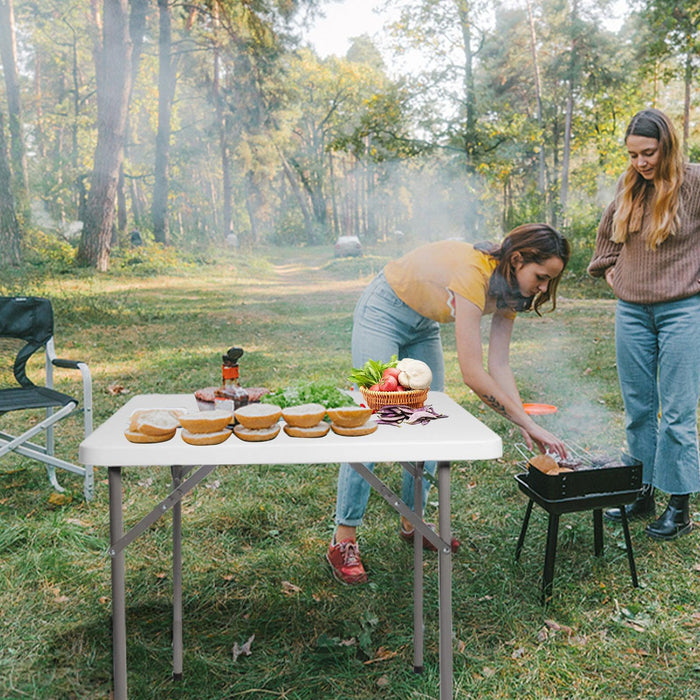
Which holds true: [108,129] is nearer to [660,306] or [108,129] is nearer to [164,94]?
[164,94]

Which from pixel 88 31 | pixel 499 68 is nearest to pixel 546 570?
pixel 88 31

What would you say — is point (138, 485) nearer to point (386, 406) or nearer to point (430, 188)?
point (386, 406)

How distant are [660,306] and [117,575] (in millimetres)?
1915

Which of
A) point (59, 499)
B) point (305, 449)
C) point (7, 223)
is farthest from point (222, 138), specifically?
point (305, 449)

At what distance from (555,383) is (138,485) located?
2884 mm

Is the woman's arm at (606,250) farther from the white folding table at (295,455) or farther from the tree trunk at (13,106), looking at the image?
the tree trunk at (13,106)

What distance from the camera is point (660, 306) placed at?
2205 mm

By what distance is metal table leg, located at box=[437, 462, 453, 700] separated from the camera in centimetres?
129

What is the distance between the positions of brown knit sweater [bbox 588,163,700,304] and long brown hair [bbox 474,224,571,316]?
0.66 meters

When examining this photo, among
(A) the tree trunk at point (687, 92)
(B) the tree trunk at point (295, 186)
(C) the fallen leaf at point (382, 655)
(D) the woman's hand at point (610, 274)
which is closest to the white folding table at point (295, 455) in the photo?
(C) the fallen leaf at point (382, 655)

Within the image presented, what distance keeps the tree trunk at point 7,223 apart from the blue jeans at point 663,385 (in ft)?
16.9

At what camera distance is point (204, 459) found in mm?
1139

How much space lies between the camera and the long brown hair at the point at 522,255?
1619 mm

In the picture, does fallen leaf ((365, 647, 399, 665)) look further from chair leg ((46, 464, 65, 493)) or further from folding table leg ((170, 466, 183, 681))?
chair leg ((46, 464, 65, 493))
